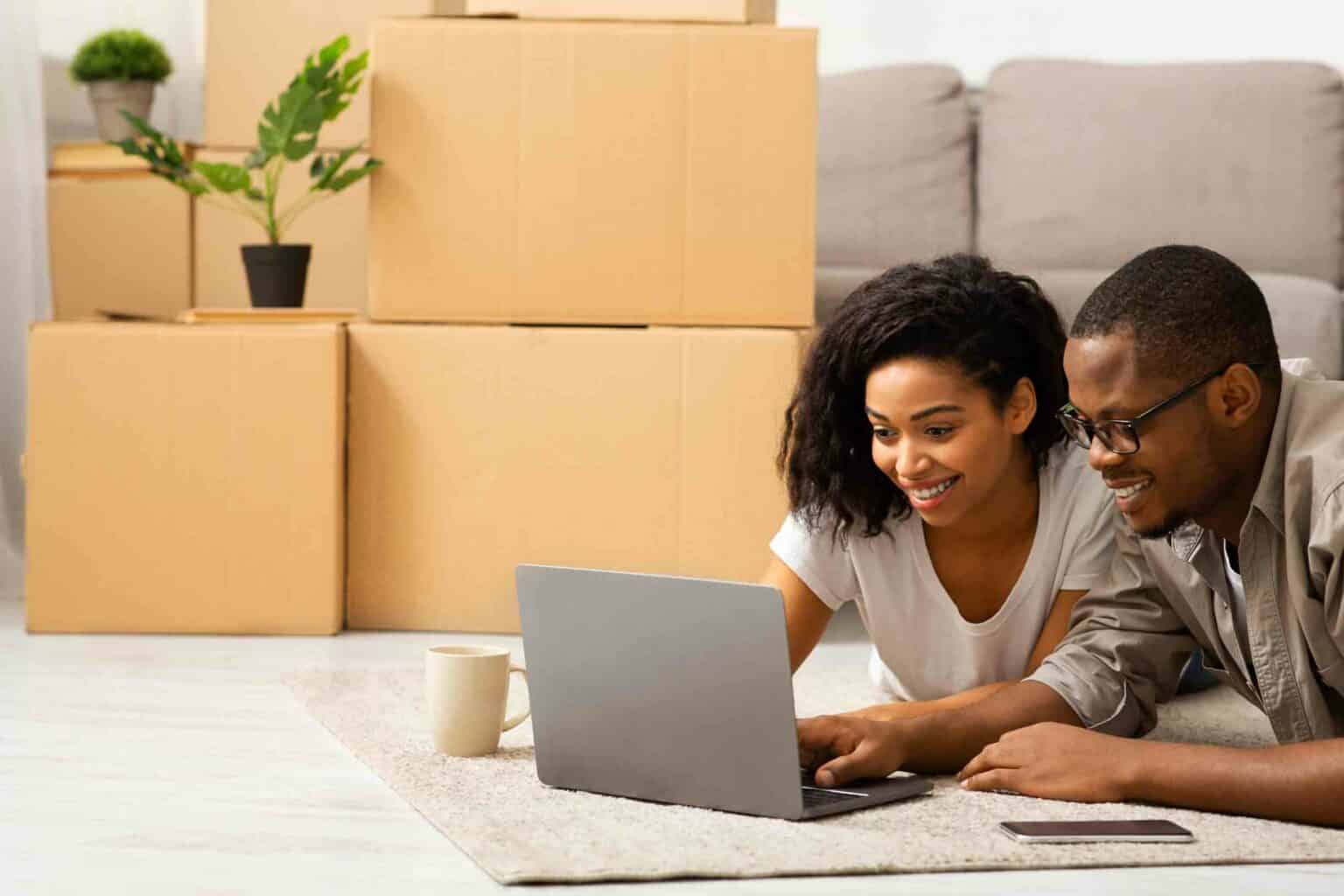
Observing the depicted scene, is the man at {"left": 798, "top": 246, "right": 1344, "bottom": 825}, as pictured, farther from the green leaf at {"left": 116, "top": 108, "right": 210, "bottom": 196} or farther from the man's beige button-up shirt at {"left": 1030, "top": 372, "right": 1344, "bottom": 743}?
the green leaf at {"left": 116, "top": 108, "right": 210, "bottom": 196}

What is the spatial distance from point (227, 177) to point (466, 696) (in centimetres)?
110

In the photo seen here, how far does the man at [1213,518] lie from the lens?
1.26 m

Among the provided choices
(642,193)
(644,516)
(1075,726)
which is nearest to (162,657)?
(644,516)

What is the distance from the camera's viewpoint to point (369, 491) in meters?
2.32

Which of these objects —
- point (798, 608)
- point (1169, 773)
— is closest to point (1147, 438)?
point (1169, 773)

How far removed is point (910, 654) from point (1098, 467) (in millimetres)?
446

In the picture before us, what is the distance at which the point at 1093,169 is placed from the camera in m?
2.95

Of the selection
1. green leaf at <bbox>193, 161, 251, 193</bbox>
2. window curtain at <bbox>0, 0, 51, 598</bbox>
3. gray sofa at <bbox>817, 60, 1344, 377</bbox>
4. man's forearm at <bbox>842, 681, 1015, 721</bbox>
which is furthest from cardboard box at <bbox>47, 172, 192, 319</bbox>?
man's forearm at <bbox>842, 681, 1015, 721</bbox>

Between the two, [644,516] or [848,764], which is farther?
[644,516]

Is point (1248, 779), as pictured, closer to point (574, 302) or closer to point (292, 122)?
point (574, 302)

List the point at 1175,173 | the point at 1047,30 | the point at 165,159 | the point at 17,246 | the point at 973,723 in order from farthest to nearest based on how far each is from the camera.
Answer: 1. the point at 1047,30
2. the point at 1175,173
3. the point at 17,246
4. the point at 165,159
5. the point at 973,723

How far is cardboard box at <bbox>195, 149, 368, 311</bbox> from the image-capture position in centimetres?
282

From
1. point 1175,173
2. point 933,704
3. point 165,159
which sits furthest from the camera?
point 1175,173

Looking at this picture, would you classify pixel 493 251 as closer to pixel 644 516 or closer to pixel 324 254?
pixel 644 516
